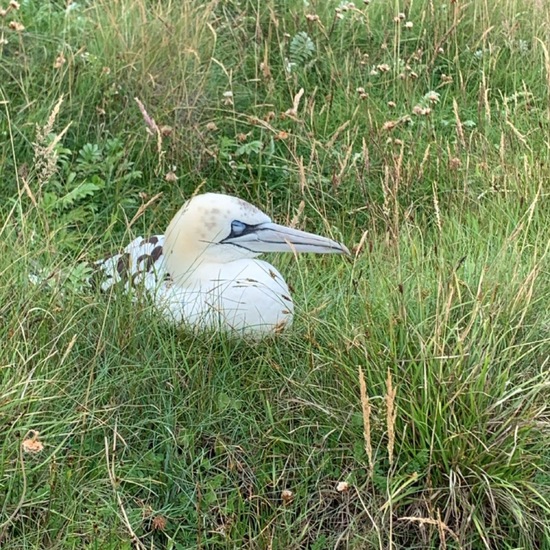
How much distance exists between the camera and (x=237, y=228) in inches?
108

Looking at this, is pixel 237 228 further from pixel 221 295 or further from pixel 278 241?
pixel 221 295

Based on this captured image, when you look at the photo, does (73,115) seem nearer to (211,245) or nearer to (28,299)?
(211,245)

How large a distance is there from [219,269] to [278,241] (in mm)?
199

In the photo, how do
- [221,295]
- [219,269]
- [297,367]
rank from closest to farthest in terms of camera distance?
[297,367], [221,295], [219,269]

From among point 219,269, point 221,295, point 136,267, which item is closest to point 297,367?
point 221,295

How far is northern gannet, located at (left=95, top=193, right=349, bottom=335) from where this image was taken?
8.30ft

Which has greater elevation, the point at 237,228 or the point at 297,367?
the point at 237,228

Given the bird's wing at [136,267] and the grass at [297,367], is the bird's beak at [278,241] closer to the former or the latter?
the grass at [297,367]

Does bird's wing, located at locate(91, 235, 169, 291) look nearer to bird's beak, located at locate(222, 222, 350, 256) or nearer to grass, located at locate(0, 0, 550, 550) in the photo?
grass, located at locate(0, 0, 550, 550)

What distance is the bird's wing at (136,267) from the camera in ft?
8.32

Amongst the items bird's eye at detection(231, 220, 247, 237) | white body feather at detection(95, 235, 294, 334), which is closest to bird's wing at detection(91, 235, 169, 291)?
white body feather at detection(95, 235, 294, 334)

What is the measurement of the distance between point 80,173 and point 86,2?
1.31 m

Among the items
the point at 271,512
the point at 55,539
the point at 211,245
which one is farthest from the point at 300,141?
the point at 55,539

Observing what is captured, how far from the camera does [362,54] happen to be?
4.22 metres
